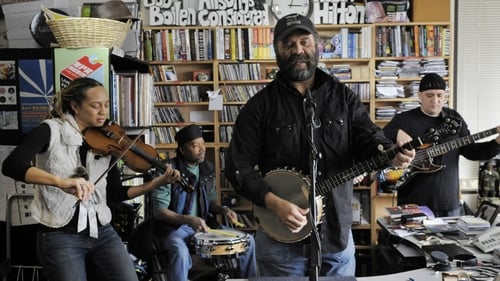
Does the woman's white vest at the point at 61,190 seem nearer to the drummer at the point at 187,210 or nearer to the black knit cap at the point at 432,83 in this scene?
the drummer at the point at 187,210

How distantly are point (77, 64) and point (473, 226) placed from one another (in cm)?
223

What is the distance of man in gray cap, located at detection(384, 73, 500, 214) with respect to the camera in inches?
138

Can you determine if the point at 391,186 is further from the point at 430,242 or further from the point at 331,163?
the point at 331,163

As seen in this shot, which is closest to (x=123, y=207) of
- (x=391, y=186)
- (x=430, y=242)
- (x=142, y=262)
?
(x=142, y=262)

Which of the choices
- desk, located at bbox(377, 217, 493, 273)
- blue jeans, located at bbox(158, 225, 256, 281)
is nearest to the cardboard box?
desk, located at bbox(377, 217, 493, 273)

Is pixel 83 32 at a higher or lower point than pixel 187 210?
higher

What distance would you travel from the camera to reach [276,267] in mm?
1958

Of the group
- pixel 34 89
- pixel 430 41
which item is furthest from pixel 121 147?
pixel 430 41

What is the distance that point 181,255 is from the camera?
11.9 ft

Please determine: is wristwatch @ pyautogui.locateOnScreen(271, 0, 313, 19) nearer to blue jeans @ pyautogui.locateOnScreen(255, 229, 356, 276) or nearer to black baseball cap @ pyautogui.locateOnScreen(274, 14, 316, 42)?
black baseball cap @ pyautogui.locateOnScreen(274, 14, 316, 42)

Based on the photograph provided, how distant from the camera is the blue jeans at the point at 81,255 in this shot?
218 cm

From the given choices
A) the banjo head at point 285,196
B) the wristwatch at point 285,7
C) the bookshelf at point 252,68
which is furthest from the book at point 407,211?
the wristwatch at point 285,7

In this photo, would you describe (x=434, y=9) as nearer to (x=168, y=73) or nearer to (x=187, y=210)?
(x=168, y=73)

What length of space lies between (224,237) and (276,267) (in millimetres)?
1454
